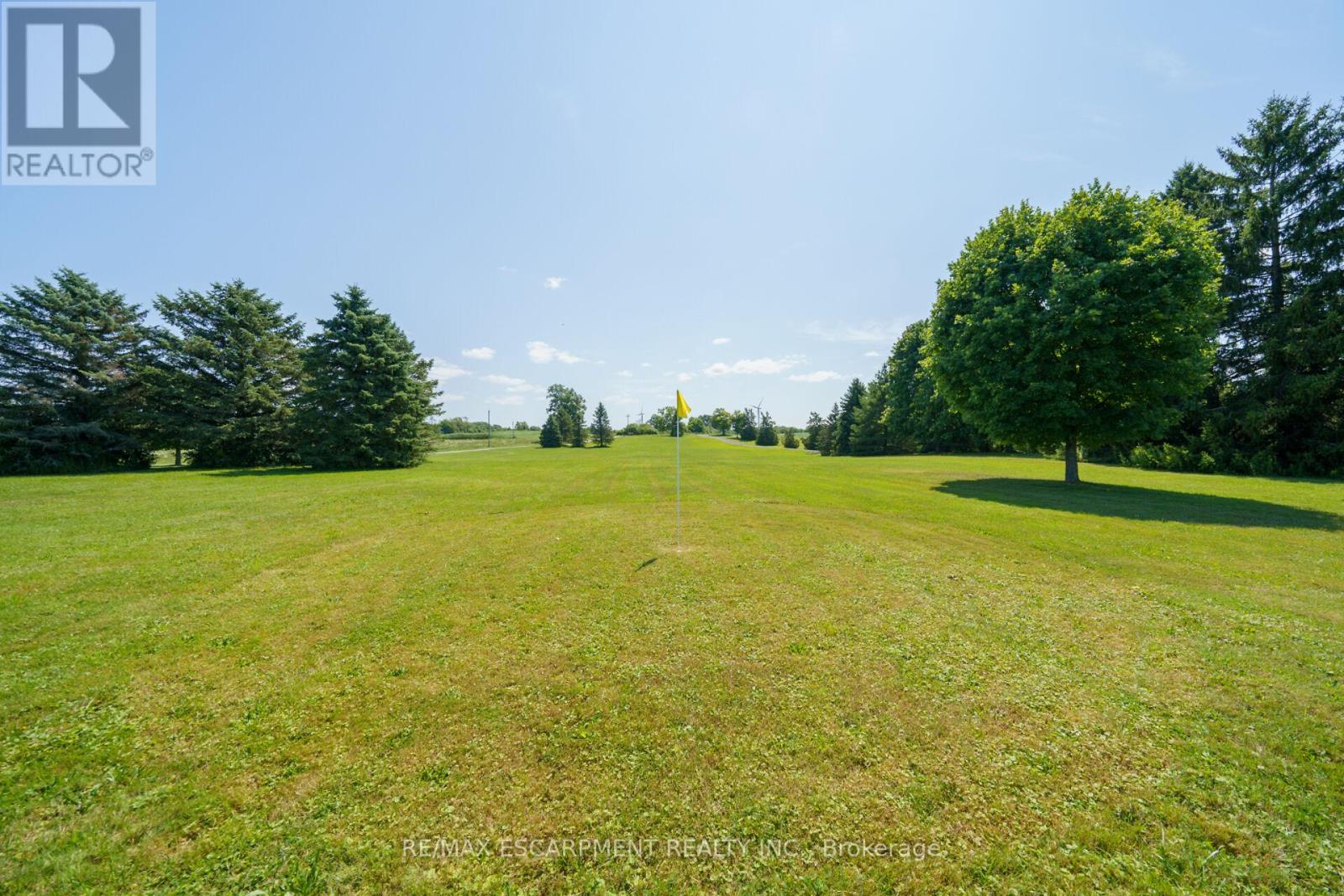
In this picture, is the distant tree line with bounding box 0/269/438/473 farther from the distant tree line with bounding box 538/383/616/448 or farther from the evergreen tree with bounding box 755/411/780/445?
the evergreen tree with bounding box 755/411/780/445

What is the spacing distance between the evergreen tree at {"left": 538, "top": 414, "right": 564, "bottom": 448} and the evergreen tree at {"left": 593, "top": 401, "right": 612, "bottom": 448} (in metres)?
5.58

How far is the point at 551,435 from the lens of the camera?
63781 mm

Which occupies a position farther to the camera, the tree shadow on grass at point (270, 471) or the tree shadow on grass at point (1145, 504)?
the tree shadow on grass at point (270, 471)

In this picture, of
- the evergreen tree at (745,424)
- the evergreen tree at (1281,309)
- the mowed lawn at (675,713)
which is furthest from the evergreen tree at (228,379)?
the evergreen tree at (745,424)

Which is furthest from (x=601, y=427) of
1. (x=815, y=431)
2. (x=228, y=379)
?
(x=228, y=379)

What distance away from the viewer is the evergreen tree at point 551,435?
63.7m

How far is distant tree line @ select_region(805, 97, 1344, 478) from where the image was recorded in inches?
639

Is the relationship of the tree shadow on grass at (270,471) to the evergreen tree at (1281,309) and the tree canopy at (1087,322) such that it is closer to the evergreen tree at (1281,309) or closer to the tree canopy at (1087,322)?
the tree canopy at (1087,322)

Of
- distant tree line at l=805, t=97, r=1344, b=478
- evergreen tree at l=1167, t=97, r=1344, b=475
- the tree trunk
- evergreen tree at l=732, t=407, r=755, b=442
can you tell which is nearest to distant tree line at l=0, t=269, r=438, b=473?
distant tree line at l=805, t=97, r=1344, b=478

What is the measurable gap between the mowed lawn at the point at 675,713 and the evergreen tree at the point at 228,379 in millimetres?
23871

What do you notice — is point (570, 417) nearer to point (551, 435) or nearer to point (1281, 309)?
point (551, 435)

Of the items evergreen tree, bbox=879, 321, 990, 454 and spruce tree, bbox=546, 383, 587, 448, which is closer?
evergreen tree, bbox=879, 321, 990, 454

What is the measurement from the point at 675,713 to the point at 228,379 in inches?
1520

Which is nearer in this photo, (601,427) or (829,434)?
(829,434)
